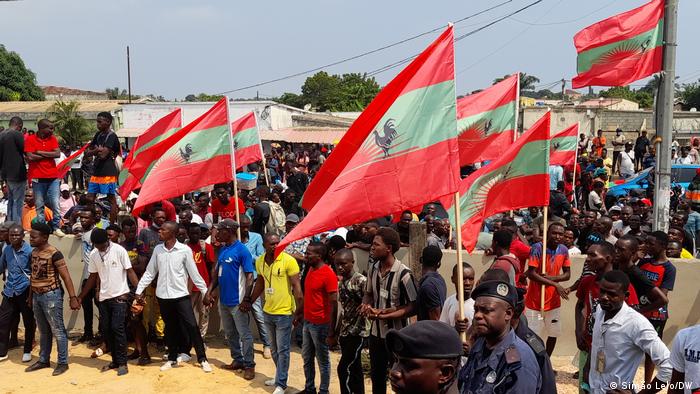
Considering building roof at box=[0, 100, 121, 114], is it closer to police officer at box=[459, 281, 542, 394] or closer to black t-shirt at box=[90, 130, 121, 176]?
black t-shirt at box=[90, 130, 121, 176]

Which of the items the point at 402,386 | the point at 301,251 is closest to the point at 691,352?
the point at 402,386

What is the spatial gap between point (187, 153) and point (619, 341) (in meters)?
6.63

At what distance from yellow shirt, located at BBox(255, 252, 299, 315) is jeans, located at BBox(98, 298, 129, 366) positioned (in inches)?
86.2

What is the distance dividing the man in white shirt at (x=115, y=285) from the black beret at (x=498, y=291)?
6.11 meters

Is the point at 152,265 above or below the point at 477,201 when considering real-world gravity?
below

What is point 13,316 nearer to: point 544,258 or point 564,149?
point 544,258

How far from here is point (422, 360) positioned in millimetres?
3119

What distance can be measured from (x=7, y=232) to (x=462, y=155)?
6447 mm

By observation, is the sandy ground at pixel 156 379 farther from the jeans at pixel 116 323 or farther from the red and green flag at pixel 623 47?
the red and green flag at pixel 623 47

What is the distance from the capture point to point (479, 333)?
3.96m

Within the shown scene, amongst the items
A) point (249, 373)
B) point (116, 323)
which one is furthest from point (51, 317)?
point (249, 373)

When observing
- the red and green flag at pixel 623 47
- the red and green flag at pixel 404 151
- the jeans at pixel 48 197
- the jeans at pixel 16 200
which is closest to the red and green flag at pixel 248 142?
the jeans at pixel 48 197

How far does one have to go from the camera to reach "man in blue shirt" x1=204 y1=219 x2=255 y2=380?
28.2 ft

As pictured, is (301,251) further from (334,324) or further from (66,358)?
(66,358)
